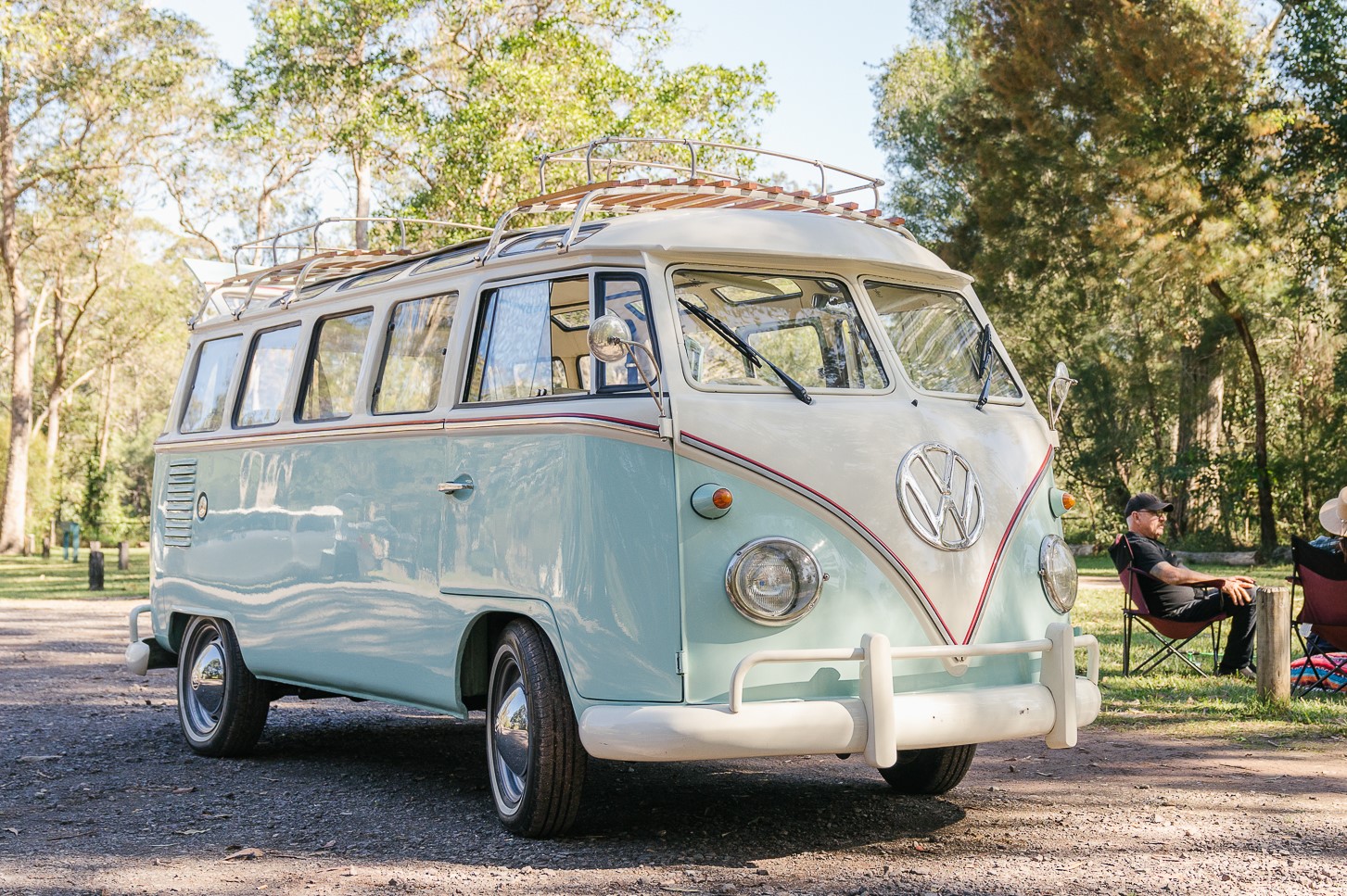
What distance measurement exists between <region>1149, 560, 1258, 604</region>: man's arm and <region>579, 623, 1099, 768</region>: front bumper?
496 cm

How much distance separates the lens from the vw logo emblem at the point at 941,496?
5723 millimetres

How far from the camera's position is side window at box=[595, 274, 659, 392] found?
5746mm

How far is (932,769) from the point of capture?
6871 mm

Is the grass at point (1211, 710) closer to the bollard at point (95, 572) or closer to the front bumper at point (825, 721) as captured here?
the front bumper at point (825, 721)

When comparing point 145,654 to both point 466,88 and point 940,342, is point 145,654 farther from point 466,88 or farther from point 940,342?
point 466,88

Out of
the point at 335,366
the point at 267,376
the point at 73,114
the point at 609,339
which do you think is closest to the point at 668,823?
the point at 609,339

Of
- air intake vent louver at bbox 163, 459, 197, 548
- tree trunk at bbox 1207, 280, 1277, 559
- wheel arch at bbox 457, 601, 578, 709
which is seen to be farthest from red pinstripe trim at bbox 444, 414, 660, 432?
tree trunk at bbox 1207, 280, 1277, 559

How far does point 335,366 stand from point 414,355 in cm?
91

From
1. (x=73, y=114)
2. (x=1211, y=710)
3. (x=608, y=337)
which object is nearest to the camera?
(x=608, y=337)

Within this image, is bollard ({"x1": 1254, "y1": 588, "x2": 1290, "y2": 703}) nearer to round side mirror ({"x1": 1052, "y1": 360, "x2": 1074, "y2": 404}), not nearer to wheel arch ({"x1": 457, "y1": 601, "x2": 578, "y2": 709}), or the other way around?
round side mirror ({"x1": 1052, "y1": 360, "x2": 1074, "y2": 404})

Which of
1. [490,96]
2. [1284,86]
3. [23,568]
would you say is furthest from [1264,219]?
[23,568]

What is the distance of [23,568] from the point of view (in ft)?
104

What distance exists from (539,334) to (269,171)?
3509 cm

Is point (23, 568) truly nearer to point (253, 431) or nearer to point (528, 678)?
point (253, 431)
